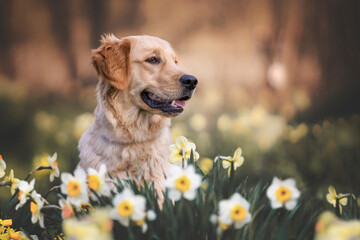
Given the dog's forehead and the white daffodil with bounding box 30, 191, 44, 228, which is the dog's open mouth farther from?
the white daffodil with bounding box 30, 191, 44, 228

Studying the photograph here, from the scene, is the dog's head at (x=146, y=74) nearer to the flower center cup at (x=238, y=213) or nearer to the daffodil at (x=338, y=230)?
the flower center cup at (x=238, y=213)

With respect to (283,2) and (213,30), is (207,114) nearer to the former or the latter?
(213,30)

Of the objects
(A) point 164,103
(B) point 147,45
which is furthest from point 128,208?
(B) point 147,45

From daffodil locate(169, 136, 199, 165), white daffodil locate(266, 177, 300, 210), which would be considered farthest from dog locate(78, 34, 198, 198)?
white daffodil locate(266, 177, 300, 210)

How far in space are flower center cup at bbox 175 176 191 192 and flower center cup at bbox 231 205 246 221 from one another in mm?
198

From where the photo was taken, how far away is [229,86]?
187 inches

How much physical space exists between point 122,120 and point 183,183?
1.21 m

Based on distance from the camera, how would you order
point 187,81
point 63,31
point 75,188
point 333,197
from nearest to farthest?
point 75,188, point 333,197, point 187,81, point 63,31

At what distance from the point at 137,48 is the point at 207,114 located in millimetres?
1946

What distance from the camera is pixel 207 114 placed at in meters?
4.42

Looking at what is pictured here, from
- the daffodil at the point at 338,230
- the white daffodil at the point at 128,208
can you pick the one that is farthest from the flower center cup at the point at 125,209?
the daffodil at the point at 338,230

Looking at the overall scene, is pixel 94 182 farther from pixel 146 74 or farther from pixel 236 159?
pixel 146 74

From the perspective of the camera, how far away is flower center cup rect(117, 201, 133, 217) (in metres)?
1.36

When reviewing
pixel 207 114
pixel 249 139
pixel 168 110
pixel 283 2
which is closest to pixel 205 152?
pixel 249 139
